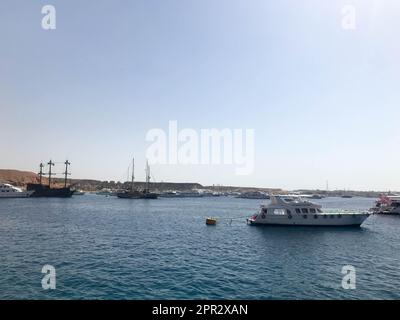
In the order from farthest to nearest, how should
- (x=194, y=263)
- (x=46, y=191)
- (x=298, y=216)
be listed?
(x=46, y=191)
(x=298, y=216)
(x=194, y=263)

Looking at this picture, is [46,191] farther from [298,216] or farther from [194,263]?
[194,263]

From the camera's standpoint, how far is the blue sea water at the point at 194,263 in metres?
25.8

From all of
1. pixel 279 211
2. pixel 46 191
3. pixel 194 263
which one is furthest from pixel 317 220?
pixel 46 191

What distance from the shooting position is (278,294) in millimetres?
25547

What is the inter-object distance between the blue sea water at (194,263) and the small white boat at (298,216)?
6280mm

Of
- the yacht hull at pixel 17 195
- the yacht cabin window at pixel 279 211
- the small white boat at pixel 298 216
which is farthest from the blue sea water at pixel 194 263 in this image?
the yacht hull at pixel 17 195

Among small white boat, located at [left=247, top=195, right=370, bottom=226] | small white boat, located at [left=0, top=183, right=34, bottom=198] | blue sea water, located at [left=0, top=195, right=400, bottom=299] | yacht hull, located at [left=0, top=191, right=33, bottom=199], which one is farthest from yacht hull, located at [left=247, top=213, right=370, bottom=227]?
small white boat, located at [left=0, top=183, right=34, bottom=198]

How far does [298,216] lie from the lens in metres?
66.4

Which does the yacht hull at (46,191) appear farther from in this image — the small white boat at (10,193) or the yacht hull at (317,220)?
the yacht hull at (317,220)

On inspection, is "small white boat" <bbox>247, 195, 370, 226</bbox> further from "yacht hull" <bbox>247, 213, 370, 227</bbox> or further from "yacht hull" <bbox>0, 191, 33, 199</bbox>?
"yacht hull" <bbox>0, 191, 33, 199</bbox>

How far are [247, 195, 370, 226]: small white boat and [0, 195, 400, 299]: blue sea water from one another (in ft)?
20.6

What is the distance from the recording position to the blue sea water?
25766mm

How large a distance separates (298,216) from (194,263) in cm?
3882
